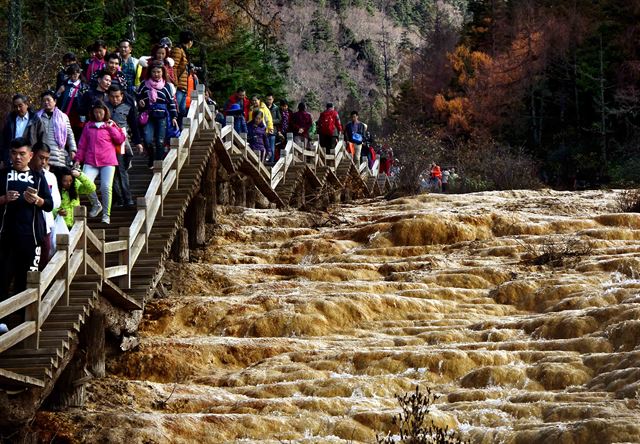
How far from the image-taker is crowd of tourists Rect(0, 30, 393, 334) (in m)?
12.1

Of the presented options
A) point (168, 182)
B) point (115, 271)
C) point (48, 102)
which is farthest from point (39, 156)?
point (168, 182)

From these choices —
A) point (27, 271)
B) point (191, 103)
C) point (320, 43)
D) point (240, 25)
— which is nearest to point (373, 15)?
point (320, 43)

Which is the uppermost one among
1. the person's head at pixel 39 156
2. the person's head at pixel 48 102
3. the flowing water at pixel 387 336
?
the person's head at pixel 48 102

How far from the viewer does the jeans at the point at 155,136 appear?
729 inches

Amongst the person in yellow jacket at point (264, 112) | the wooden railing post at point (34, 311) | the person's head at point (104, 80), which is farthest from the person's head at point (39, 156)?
the person in yellow jacket at point (264, 112)

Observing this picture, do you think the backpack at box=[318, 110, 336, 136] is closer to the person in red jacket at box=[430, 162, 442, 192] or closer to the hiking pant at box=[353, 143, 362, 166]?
the hiking pant at box=[353, 143, 362, 166]

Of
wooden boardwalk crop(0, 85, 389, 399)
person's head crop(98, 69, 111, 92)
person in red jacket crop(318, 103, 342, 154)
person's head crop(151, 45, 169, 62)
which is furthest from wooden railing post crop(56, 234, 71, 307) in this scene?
person in red jacket crop(318, 103, 342, 154)

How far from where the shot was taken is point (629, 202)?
23062 millimetres

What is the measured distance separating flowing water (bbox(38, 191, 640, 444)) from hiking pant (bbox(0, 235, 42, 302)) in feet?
4.80

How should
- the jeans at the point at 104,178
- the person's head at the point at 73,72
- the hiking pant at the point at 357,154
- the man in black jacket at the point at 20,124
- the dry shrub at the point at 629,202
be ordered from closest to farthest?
the man in black jacket at the point at 20,124 → the jeans at the point at 104,178 → the person's head at the point at 73,72 → the dry shrub at the point at 629,202 → the hiking pant at the point at 357,154

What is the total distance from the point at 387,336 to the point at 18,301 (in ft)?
18.7

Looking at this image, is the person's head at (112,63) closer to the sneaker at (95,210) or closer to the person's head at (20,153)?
the sneaker at (95,210)

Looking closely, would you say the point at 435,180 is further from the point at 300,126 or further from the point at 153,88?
the point at 153,88

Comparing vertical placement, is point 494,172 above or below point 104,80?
below
